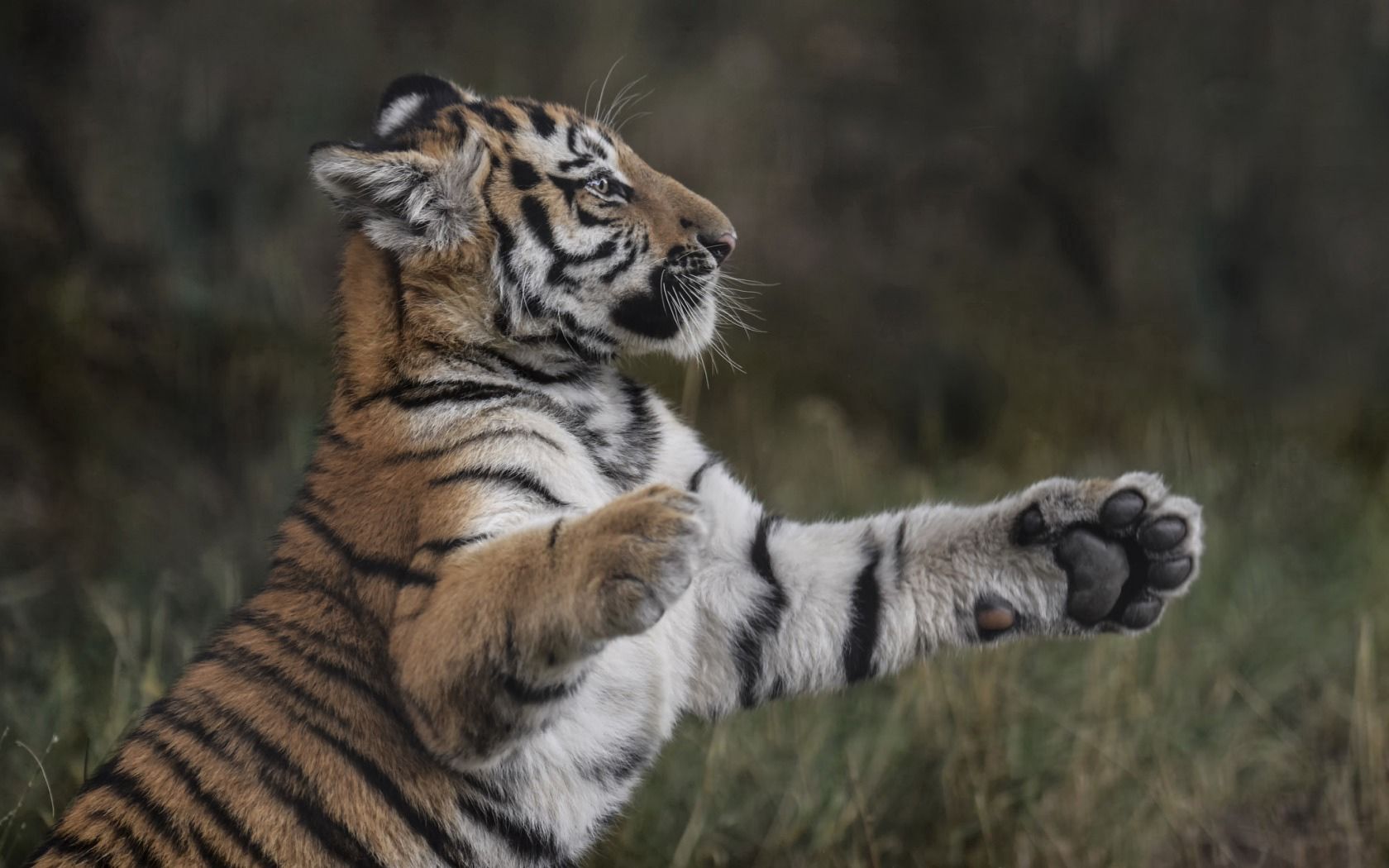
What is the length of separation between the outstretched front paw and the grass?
2.99ft

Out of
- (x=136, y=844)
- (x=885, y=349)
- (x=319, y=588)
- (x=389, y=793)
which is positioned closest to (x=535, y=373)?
(x=319, y=588)

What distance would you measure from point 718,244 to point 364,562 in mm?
970

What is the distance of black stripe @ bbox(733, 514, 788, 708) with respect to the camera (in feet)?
8.51

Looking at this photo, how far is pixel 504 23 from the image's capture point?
632 centimetres

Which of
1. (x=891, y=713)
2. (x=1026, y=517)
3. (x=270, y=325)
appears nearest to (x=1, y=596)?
(x=270, y=325)

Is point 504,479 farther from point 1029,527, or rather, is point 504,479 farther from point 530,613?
point 1029,527

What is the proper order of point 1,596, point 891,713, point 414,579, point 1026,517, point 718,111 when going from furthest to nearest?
point 718,111 → point 1,596 → point 891,713 → point 1026,517 → point 414,579

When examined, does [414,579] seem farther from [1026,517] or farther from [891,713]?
[891,713]

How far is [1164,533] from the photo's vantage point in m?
2.47

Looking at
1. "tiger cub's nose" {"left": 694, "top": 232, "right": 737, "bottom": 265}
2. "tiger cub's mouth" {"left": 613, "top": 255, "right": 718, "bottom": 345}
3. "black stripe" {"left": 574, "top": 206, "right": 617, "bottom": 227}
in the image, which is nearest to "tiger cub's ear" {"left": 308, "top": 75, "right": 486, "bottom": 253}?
"black stripe" {"left": 574, "top": 206, "right": 617, "bottom": 227}

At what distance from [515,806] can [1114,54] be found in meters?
6.21

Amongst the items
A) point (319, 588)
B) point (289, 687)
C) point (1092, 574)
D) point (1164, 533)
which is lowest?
point (289, 687)

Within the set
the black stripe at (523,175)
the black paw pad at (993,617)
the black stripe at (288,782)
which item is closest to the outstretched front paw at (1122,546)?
the black paw pad at (993,617)

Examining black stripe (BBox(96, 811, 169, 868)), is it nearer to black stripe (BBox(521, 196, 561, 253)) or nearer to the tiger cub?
the tiger cub
